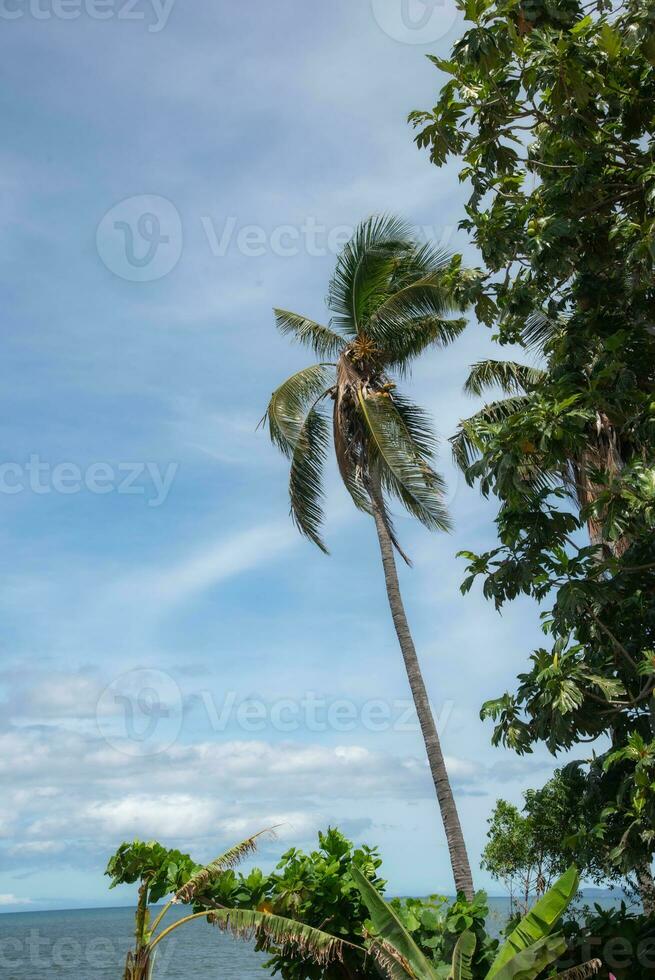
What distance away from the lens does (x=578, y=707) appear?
8547 millimetres

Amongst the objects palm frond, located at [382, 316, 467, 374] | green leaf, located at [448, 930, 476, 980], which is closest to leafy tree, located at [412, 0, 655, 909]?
green leaf, located at [448, 930, 476, 980]

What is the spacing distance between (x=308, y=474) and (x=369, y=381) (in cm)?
218

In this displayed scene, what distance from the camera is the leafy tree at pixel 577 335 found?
8.63 m

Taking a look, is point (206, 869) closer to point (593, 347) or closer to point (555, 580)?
point (555, 580)

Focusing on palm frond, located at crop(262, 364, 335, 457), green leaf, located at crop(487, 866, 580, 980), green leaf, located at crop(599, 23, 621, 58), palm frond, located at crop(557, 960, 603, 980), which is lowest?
palm frond, located at crop(557, 960, 603, 980)

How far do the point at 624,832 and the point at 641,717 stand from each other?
3.73 feet

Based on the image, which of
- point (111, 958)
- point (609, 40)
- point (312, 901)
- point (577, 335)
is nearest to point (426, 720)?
point (312, 901)

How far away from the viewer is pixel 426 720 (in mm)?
14570

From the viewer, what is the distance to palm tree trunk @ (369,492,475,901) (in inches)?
529

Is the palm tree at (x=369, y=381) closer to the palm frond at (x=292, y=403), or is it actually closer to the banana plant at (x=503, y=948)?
the palm frond at (x=292, y=403)

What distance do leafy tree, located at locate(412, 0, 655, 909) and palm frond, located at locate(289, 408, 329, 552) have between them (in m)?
7.73

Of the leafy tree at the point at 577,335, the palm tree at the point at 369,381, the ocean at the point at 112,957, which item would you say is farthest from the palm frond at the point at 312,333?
the ocean at the point at 112,957

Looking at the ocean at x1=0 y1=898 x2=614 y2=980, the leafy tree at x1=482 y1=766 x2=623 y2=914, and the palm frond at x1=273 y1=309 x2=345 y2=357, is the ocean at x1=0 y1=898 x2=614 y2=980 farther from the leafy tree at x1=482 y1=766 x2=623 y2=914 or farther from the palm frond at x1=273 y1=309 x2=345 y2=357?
the palm frond at x1=273 y1=309 x2=345 y2=357

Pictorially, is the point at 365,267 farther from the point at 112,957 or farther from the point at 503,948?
the point at 112,957
